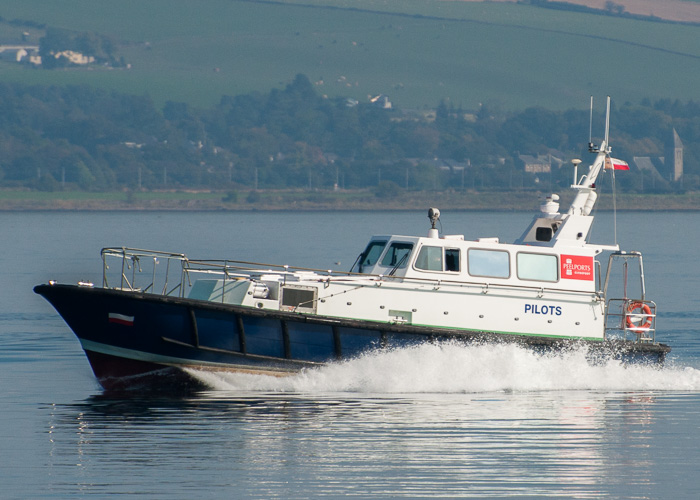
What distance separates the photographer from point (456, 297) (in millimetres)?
21844

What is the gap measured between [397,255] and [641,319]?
5.05m

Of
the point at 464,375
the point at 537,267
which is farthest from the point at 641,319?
the point at 464,375

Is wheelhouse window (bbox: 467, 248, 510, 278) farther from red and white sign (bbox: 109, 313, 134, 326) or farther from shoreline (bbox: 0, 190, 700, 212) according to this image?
shoreline (bbox: 0, 190, 700, 212)

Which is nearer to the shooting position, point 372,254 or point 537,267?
point 537,267

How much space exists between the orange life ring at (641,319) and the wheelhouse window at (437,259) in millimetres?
3651

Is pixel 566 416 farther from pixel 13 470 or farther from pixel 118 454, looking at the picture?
pixel 13 470

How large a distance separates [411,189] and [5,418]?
16244 cm

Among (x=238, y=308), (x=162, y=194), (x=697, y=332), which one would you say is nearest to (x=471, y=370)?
(x=238, y=308)

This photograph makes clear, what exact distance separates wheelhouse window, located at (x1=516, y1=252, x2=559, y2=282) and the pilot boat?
18 mm

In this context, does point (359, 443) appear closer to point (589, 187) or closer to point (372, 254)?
point (372, 254)

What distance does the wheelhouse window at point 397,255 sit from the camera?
864 inches

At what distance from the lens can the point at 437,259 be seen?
21.9 m

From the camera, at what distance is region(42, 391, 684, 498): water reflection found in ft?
49.3

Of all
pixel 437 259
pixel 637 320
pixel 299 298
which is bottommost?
pixel 637 320
